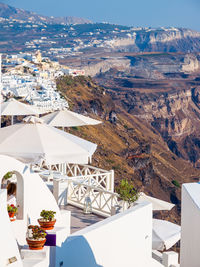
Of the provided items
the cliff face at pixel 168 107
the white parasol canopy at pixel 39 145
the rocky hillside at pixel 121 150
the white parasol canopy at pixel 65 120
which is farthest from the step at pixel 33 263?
the cliff face at pixel 168 107

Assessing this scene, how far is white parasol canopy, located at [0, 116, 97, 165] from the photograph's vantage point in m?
10.8

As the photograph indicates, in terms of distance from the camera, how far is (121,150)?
6519 centimetres

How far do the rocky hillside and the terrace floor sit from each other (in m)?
39.5

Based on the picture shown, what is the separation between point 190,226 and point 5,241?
507 cm

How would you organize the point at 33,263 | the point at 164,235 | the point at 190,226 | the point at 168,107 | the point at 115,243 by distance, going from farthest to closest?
the point at 168,107
the point at 164,235
the point at 190,226
the point at 115,243
the point at 33,263

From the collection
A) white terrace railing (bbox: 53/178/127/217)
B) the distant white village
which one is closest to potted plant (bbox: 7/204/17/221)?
white terrace railing (bbox: 53/178/127/217)

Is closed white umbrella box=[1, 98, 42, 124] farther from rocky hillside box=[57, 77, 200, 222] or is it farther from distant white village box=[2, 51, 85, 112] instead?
rocky hillside box=[57, 77, 200, 222]

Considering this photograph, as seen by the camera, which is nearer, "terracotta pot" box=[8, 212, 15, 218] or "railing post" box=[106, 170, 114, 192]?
"terracotta pot" box=[8, 212, 15, 218]

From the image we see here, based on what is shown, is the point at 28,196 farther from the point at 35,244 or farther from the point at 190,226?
the point at 190,226

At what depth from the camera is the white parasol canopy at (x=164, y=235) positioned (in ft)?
43.6

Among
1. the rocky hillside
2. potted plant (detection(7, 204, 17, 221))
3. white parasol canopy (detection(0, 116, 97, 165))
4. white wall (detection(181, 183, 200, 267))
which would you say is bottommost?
the rocky hillside

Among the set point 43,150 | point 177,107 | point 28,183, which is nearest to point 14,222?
point 28,183

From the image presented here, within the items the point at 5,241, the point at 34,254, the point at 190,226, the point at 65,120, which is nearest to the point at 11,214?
the point at 34,254

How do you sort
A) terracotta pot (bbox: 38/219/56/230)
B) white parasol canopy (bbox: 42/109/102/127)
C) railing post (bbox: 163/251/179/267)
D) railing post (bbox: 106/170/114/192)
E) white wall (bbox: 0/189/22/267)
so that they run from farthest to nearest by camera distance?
1. white parasol canopy (bbox: 42/109/102/127)
2. railing post (bbox: 106/170/114/192)
3. railing post (bbox: 163/251/179/267)
4. terracotta pot (bbox: 38/219/56/230)
5. white wall (bbox: 0/189/22/267)
